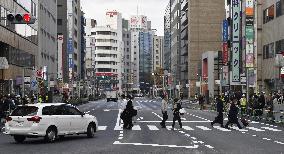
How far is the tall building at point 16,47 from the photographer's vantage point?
5694 cm

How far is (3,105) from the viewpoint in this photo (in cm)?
3322

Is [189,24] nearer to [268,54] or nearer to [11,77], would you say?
[268,54]

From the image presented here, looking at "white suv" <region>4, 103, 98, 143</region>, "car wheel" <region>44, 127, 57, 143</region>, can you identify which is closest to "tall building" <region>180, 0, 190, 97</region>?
"white suv" <region>4, 103, 98, 143</region>

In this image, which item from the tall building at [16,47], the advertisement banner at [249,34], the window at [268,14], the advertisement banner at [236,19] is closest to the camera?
the tall building at [16,47]

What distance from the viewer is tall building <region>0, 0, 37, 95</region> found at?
187 ft

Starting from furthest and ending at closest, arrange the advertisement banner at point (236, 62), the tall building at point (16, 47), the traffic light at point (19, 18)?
1. the advertisement banner at point (236, 62)
2. the tall building at point (16, 47)
3. the traffic light at point (19, 18)

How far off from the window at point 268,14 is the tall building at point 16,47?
26.9 meters

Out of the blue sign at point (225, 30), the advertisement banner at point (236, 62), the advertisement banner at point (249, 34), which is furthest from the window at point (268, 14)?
the blue sign at point (225, 30)

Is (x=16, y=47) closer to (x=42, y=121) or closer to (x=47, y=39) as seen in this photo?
(x=47, y=39)

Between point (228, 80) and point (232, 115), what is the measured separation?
161 ft

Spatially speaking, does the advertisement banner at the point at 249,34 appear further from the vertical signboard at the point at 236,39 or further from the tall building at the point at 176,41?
the tall building at the point at 176,41

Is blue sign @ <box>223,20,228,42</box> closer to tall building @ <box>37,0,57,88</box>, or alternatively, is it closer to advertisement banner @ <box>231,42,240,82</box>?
advertisement banner @ <box>231,42,240,82</box>

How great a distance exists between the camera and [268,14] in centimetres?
6650

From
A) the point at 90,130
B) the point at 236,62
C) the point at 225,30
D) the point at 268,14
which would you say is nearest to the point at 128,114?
the point at 90,130
